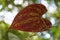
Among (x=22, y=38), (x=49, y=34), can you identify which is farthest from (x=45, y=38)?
(x=22, y=38)

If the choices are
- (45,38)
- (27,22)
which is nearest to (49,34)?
(45,38)

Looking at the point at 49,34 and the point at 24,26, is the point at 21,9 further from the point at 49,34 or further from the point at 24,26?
the point at 49,34

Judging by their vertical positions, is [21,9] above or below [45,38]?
above

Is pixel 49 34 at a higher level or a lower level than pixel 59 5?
lower

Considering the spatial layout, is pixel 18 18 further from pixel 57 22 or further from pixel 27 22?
pixel 57 22

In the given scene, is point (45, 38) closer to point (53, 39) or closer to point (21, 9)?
point (53, 39)
